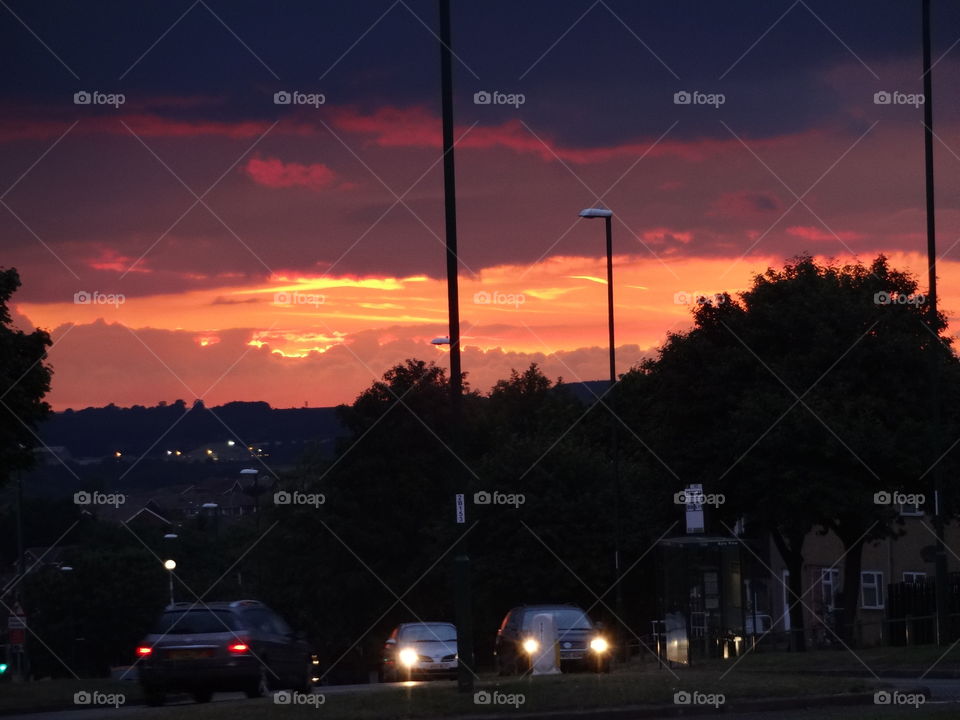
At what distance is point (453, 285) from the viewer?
720 inches

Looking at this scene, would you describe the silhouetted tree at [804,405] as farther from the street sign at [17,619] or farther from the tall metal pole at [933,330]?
the street sign at [17,619]

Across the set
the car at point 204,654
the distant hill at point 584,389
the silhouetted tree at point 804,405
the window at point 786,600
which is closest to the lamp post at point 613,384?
the silhouetted tree at point 804,405

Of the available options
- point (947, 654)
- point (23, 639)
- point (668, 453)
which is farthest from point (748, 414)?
point (23, 639)

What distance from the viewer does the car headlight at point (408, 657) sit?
30.6 metres

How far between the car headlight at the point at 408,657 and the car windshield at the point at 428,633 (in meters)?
0.35

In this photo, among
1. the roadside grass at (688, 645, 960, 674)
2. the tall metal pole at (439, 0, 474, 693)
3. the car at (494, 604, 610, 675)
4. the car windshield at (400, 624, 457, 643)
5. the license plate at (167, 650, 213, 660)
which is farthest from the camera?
the car windshield at (400, 624, 457, 643)

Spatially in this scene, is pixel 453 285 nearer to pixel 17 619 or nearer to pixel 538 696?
pixel 538 696

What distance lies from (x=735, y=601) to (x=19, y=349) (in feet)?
48.5

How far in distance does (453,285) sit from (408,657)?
1431 centimetres

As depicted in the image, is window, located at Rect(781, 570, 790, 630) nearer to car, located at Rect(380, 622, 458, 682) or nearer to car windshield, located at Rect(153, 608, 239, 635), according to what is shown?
car, located at Rect(380, 622, 458, 682)

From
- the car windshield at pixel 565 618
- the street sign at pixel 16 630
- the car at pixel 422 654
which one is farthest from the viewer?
the street sign at pixel 16 630

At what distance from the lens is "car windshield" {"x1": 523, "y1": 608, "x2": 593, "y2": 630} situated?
28141mm

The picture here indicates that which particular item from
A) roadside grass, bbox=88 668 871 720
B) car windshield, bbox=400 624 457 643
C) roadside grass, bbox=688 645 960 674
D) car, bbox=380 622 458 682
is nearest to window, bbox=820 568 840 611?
roadside grass, bbox=688 645 960 674

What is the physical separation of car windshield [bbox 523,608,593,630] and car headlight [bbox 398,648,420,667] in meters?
3.20
